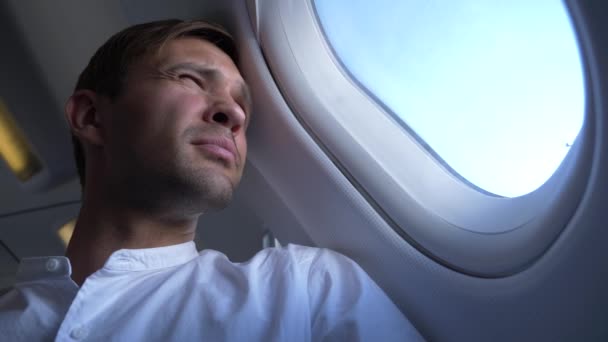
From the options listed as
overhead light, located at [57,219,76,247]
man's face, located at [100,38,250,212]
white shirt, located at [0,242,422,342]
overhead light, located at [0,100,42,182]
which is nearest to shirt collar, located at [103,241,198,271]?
white shirt, located at [0,242,422,342]

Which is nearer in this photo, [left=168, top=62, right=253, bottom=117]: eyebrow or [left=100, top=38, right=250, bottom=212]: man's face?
[left=100, top=38, right=250, bottom=212]: man's face

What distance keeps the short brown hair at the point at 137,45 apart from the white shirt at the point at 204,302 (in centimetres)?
50

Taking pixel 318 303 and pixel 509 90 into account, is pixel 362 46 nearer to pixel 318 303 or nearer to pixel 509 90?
pixel 509 90

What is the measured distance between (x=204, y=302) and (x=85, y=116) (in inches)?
27.6

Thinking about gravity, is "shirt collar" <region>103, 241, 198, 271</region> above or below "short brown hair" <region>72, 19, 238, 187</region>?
below

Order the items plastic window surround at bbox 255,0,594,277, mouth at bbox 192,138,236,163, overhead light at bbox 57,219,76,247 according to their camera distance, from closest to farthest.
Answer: plastic window surround at bbox 255,0,594,277
mouth at bbox 192,138,236,163
overhead light at bbox 57,219,76,247

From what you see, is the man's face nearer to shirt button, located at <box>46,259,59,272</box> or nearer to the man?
the man

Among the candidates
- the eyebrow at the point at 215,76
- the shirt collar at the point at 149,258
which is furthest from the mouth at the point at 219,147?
the shirt collar at the point at 149,258

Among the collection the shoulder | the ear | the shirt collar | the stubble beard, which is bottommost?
the shoulder

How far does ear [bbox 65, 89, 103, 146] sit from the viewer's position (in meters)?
1.00

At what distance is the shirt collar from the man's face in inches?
4.5

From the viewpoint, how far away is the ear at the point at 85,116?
100cm

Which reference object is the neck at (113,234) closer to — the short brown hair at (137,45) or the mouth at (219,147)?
the mouth at (219,147)

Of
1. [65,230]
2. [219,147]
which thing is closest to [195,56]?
[219,147]
